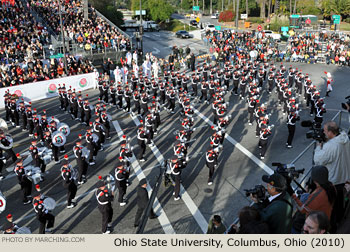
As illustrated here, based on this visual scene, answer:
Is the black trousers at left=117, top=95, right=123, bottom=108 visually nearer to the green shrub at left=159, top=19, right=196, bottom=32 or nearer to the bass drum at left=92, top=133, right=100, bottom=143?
the bass drum at left=92, top=133, right=100, bottom=143

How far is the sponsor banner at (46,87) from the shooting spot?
869 inches

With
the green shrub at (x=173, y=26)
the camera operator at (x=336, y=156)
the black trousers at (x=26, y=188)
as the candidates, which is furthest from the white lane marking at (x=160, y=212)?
the green shrub at (x=173, y=26)

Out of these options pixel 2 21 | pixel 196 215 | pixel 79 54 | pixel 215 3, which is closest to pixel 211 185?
pixel 196 215

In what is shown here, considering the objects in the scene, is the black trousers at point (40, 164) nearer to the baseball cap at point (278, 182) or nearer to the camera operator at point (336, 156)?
the baseball cap at point (278, 182)

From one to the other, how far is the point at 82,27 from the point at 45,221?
2770 centimetres

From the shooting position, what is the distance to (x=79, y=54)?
3048cm

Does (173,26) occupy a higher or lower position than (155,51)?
higher

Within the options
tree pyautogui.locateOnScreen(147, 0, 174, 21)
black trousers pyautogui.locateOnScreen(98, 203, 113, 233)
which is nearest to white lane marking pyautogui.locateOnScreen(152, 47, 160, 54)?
tree pyautogui.locateOnScreen(147, 0, 174, 21)

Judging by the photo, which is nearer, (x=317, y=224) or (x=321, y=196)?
(x=317, y=224)

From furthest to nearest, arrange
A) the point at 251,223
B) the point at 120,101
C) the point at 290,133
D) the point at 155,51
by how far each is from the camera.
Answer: the point at 155,51 < the point at 120,101 < the point at 290,133 < the point at 251,223

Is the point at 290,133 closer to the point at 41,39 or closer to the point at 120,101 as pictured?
the point at 120,101

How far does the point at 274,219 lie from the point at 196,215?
6.01 metres

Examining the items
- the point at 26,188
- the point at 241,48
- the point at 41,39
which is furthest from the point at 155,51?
the point at 26,188

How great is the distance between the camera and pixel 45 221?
371 inches
